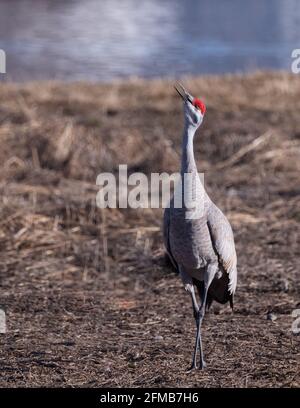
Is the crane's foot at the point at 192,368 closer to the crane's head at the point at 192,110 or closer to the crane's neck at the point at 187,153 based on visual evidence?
the crane's neck at the point at 187,153

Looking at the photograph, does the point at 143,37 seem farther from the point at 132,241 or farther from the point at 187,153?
the point at 187,153

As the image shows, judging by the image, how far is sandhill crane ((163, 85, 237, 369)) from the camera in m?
4.59

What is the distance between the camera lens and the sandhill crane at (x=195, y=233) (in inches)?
181

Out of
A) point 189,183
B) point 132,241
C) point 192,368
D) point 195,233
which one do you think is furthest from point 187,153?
point 132,241

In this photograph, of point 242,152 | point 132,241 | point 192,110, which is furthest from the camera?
point 242,152

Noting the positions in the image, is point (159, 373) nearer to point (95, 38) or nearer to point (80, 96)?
point (80, 96)

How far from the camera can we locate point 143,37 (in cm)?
1978

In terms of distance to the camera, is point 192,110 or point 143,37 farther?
point 143,37

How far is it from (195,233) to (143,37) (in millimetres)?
15553

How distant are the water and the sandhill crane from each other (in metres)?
9.71

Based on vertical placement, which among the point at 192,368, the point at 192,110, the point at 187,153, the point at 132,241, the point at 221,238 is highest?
the point at 192,110

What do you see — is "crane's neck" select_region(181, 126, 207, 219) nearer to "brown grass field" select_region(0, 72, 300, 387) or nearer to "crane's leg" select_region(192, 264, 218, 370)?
"crane's leg" select_region(192, 264, 218, 370)

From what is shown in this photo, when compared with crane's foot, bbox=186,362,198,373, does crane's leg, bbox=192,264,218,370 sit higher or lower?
higher

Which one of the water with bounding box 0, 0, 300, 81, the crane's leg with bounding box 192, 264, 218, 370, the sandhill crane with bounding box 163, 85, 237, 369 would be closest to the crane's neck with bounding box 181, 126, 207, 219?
the sandhill crane with bounding box 163, 85, 237, 369
